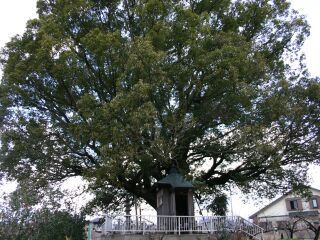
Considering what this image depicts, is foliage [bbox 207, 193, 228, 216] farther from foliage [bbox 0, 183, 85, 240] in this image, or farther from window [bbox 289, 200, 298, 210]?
window [bbox 289, 200, 298, 210]

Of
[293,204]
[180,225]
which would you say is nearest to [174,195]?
[180,225]

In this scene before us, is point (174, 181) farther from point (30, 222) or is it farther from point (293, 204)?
point (293, 204)

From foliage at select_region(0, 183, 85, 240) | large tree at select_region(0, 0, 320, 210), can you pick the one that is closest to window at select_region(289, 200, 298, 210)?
large tree at select_region(0, 0, 320, 210)

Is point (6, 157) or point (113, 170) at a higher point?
point (6, 157)

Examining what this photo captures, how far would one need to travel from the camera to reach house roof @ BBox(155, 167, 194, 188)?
16.0 m

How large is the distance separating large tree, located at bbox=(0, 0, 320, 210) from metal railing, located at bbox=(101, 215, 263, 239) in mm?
1497

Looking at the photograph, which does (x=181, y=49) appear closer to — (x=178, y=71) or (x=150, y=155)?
(x=178, y=71)

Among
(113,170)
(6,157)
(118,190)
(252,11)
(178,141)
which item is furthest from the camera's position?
(118,190)

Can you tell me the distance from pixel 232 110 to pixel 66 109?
773 centimetres

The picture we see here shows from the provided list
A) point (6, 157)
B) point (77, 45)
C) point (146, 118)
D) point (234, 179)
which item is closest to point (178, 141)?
point (146, 118)

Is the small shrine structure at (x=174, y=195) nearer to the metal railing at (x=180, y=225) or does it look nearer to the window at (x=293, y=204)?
the metal railing at (x=180, y=225)

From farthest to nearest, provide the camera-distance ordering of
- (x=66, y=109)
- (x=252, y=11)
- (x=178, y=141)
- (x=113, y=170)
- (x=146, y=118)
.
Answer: (x=252, y=11) < (x=66, y=109) < (x=178, y=141) < (x=113, y=170) < (x=146, y=118)

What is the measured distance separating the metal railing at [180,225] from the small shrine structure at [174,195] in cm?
174

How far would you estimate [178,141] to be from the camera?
46.0 feet
